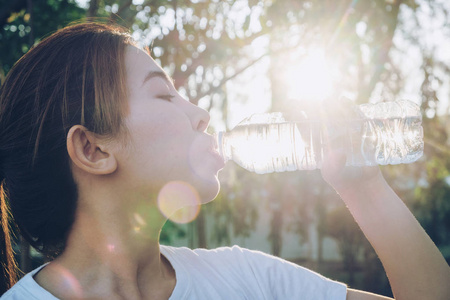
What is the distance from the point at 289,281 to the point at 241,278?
0.19 meters

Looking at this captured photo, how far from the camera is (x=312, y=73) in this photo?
3316mm

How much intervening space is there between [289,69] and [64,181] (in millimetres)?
2511

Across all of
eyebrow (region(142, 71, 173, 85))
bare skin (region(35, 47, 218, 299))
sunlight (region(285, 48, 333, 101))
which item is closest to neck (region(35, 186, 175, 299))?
bare skin (region(35, 47, 218, 299))

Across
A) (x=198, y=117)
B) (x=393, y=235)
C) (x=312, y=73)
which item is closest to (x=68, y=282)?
(x=198, y=117)

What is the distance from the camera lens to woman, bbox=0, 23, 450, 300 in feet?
5.09

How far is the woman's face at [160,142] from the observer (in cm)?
156

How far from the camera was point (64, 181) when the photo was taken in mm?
1597

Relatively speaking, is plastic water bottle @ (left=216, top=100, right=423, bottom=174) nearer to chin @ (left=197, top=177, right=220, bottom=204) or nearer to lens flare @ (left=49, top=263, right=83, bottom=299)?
chin @ (left=197, top=177, right=220, bottom=204)

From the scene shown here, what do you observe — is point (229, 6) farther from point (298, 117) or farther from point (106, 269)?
point (106, 269)

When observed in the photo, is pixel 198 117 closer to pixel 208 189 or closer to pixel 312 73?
pixel 208 189

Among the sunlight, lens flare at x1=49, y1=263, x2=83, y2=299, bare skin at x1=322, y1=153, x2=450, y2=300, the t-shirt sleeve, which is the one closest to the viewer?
lens flare at x1=49, y1=263, x2=83, y2=299

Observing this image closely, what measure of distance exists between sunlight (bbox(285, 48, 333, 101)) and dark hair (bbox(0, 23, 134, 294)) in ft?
5.39

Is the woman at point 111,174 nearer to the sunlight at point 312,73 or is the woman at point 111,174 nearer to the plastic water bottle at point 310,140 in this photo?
the plastic water bottle at point 310,140

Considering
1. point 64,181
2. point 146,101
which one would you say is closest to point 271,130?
point 146,101
